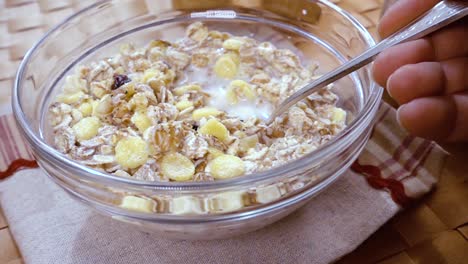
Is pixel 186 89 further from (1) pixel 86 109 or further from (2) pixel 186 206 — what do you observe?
(2) pixel 186 206

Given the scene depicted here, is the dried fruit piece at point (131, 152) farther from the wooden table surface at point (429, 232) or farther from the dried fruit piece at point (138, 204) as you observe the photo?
the wooden table surface at point (429, 232)

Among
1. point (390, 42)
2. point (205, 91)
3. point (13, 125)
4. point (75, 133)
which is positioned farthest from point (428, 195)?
point (13, 125)

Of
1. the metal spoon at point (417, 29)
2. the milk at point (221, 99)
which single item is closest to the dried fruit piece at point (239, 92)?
the milk at point (221, 99)

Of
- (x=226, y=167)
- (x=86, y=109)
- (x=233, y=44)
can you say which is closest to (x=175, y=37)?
(x=233, y=44)

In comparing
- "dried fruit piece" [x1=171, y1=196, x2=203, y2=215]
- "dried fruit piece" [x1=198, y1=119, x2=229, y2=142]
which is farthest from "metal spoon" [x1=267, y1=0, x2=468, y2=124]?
"dried fruit piece" [x1=171, y1=196, x2=203, y2=215]

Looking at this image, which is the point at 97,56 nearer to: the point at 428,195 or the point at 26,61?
the point at 26,61
